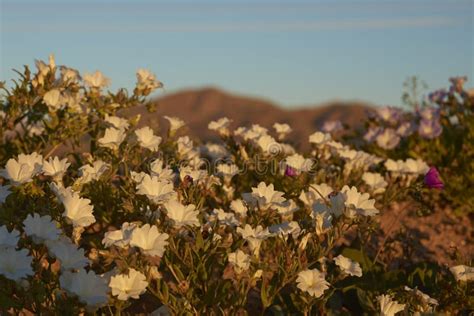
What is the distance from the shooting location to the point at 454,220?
266 inches

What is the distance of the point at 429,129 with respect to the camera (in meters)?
7.16

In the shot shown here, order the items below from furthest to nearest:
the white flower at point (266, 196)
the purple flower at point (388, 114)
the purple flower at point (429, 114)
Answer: the purple flower at point (388, 114) < the purple flower at point (429, 114) < the white flower at point (266, 196)

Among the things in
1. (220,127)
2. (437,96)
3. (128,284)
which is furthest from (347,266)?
(437,96)

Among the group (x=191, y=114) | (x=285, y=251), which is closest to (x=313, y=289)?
(x=285, y=251)

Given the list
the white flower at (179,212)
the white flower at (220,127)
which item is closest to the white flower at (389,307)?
the white flower at (179,212)

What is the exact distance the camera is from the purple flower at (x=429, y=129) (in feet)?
23.4

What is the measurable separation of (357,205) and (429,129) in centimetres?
370

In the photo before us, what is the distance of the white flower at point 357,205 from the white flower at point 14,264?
1678mm

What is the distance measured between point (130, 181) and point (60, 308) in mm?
1069

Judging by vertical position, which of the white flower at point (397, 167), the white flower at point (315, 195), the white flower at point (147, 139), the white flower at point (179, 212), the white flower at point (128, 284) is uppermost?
the white flower at point (179, 212)

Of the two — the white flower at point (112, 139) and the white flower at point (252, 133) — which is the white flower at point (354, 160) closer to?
the white flower at point (252, 133)

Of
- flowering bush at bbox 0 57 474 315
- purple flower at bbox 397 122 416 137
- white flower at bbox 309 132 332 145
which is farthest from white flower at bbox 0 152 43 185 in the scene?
purple flower at bbox 397 122 416 137

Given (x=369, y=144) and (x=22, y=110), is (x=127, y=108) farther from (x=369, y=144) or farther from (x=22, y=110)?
(x=369, y=144)

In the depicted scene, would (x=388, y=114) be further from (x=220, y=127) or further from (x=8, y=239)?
(x=8, y=239)
